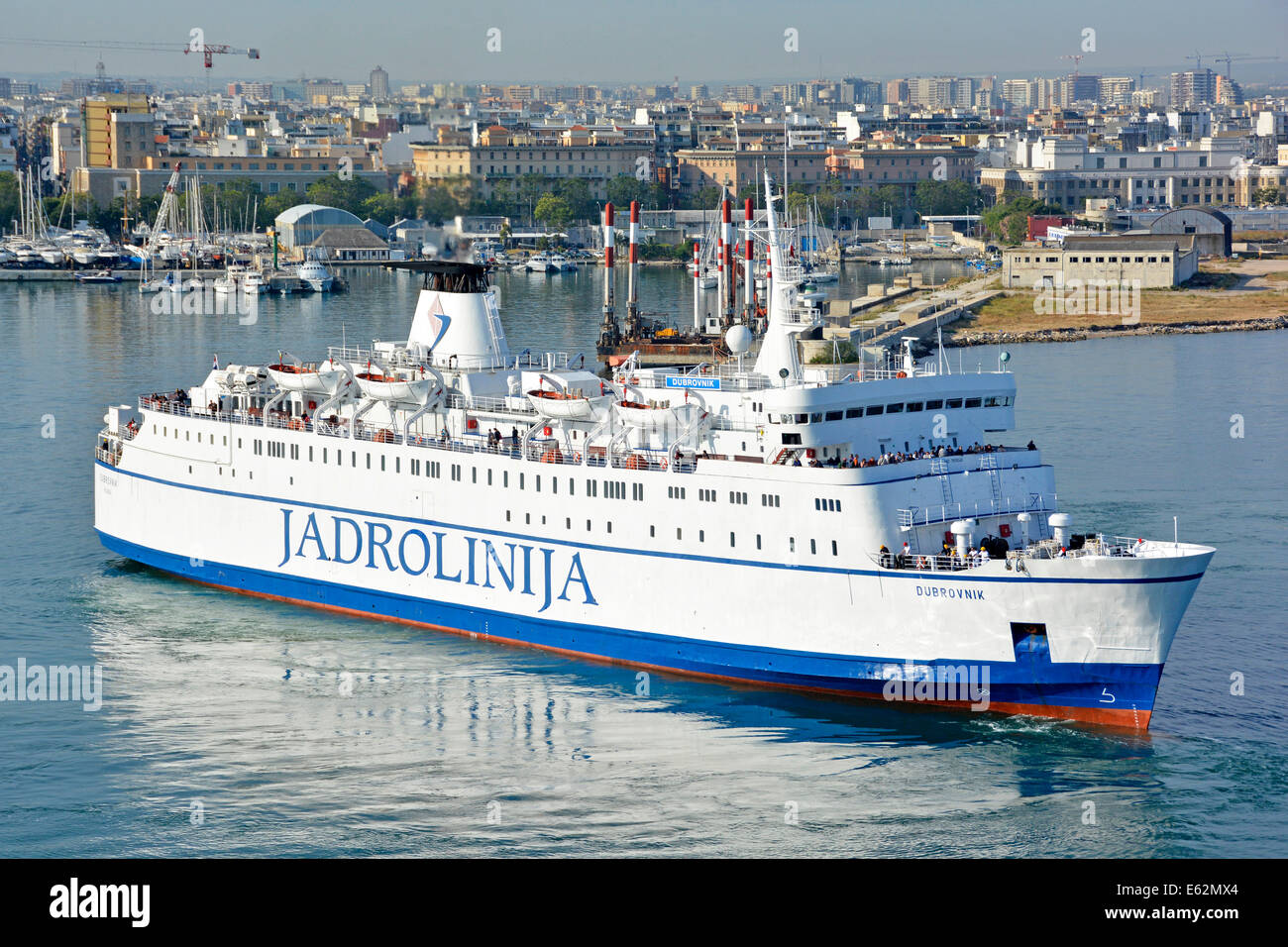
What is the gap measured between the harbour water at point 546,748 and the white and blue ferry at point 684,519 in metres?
0.60

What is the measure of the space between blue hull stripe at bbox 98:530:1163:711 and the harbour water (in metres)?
0.30

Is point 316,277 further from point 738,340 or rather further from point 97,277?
point 738,340

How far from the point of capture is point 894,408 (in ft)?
83.3

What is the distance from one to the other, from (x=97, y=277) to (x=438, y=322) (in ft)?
224

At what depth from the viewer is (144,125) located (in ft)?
416

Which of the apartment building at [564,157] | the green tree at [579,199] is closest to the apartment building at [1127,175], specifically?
the apartment building at [564,157]

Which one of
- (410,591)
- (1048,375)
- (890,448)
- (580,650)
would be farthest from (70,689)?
(1048,375)

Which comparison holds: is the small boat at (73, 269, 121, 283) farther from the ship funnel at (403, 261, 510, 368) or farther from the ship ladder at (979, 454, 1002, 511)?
the ship ladder at (979, 454, 1002, 511)

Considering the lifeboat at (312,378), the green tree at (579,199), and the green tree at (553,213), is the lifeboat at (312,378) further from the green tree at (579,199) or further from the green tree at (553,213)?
the green tree at (579,199)

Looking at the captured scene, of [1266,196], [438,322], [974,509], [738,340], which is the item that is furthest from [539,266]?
[974,509]

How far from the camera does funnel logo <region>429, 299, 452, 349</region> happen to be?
30.7 meters

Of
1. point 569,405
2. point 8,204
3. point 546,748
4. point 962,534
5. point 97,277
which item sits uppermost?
point 8,204

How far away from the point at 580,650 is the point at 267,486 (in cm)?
717

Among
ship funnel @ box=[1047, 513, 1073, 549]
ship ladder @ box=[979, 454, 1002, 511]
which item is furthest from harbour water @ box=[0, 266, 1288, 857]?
ship ladder @ box=[979, 454, 1002, 511]
